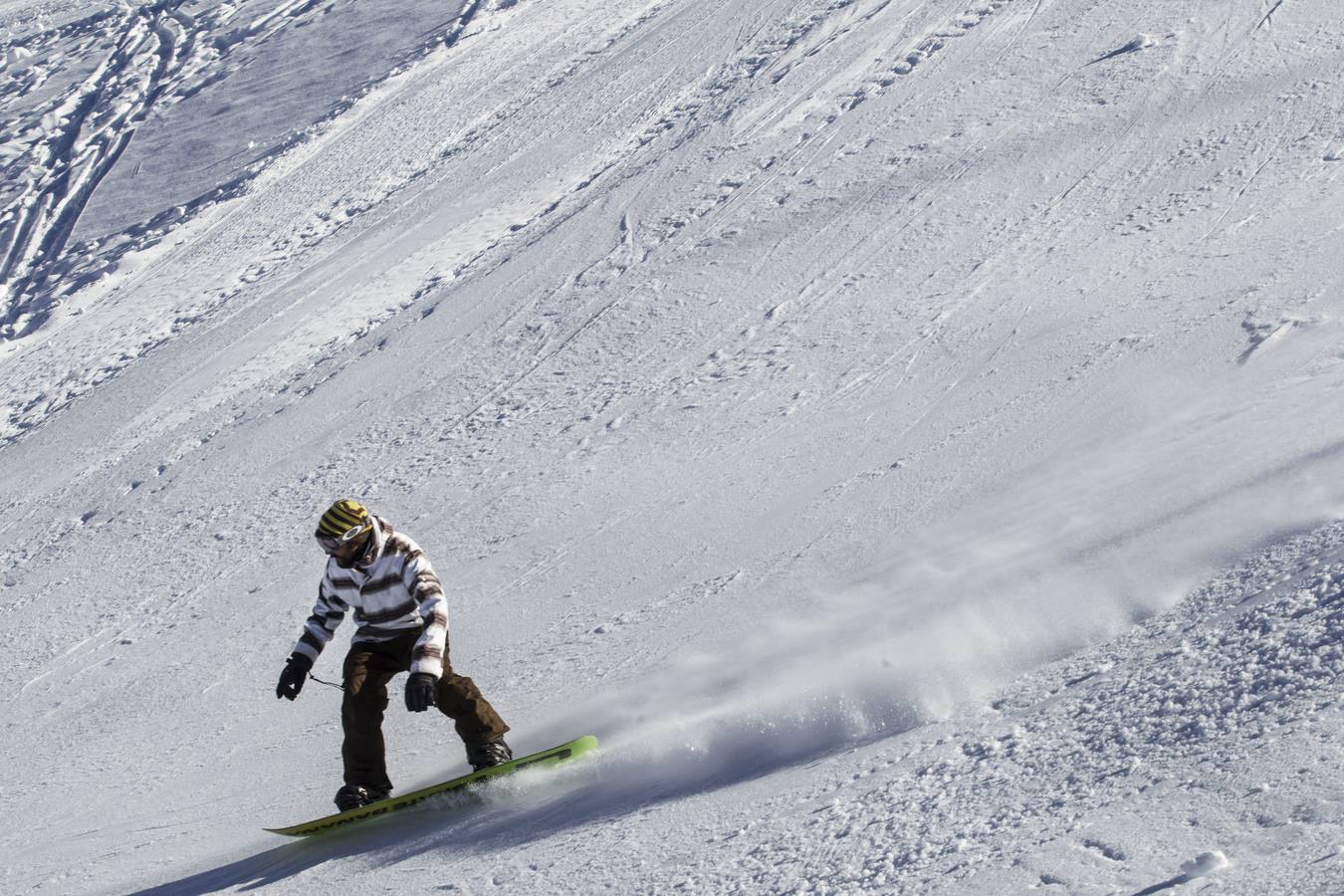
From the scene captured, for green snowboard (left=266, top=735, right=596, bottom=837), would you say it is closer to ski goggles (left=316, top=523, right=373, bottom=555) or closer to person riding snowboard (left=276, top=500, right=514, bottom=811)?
person riding snowboard (left=276, top=500, right=514, bottom=811)

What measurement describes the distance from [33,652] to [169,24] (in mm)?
16908

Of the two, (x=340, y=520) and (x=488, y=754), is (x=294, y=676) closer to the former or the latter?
(x=340, y=520)

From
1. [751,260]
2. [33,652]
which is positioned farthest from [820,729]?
[751,260]

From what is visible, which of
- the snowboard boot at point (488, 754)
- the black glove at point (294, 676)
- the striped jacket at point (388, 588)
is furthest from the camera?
the black glove at point (294, 676)

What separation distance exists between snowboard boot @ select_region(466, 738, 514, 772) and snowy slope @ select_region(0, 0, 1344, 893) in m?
0.17

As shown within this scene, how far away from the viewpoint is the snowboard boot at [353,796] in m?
5.59

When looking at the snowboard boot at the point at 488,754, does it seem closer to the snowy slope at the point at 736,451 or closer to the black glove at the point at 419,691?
the snowy slope at the point at 736,451

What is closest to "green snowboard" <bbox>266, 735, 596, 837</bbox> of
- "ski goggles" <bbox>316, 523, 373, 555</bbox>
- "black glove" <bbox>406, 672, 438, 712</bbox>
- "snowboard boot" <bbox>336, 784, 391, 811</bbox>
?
"snowboard boot" <bbox>336, 784, 391, 811</bbox>

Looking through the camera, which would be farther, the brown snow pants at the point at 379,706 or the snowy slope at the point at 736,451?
the brown snow pants at the point at 379,706

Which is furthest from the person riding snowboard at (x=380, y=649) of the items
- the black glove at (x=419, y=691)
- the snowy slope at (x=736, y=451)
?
the snowy slope at (x=736, y=451)

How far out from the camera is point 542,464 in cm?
920

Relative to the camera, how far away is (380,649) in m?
5.84

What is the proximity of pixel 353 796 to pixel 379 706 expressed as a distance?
37 centimetres

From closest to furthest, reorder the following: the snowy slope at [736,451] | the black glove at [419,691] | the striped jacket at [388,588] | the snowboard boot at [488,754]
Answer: the snowy slope at [736,451], the black glove at [419,691], the snowboard boot at [488,754], the striped jacket at [388,588]
